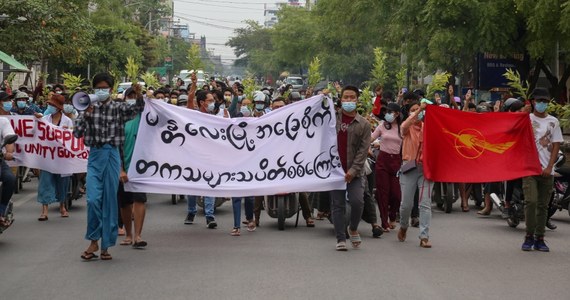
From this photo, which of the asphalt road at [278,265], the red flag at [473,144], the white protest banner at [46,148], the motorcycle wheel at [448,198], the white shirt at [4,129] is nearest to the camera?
the asphalt road at [278,265]

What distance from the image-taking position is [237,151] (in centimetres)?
1195

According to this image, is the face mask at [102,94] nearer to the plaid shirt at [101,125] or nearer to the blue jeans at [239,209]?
the plaid shirt at [101,125]

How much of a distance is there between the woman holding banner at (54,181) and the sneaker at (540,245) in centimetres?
676

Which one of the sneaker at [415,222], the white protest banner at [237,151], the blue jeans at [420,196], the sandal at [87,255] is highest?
the white protest banner at [237,151]

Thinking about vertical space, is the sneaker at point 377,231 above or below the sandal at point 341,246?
below

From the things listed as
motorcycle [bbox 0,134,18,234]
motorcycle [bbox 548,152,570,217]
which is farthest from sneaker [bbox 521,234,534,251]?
motorcycle [bbox 0,134,18,234]

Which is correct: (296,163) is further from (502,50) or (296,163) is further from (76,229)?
(502,50)

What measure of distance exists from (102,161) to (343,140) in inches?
109

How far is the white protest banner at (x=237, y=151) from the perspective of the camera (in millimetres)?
11641

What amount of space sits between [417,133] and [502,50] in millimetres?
19064

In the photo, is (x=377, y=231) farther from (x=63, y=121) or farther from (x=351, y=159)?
(x=63, y=121)

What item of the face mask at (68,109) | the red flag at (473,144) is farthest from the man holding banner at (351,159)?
the face mask at (68,109)

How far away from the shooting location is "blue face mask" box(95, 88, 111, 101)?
1041cm

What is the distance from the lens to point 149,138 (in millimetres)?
11695
